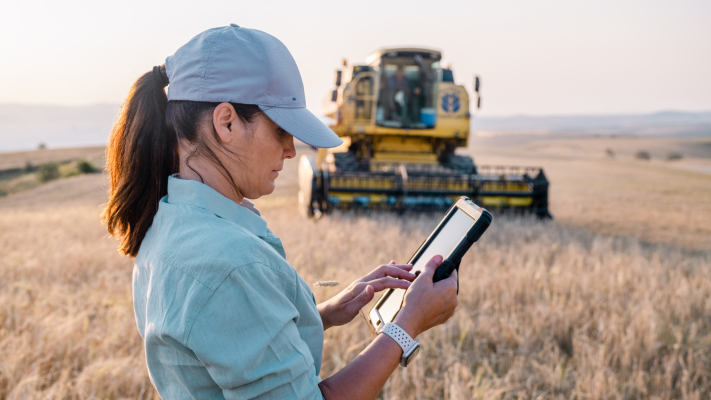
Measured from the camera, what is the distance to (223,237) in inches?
44.2

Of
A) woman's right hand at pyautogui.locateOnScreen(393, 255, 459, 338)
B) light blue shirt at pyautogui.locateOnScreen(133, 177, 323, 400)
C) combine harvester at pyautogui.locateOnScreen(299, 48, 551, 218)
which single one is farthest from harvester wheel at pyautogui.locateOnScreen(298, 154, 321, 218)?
light blue shirt at pyautogui.locateOnScreen(133, 177, 323, 400)

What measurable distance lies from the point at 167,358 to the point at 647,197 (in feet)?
50.4

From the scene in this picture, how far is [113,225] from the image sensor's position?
149 centimetres

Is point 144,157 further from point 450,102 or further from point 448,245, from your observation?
point 450,102

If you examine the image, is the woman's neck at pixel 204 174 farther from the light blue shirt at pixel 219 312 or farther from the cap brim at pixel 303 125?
the cap brim at pixel 303 125

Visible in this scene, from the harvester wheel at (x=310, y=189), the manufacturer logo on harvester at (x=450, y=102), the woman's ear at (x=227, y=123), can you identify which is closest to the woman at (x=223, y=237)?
the woman's ear at (x=227, y=123)

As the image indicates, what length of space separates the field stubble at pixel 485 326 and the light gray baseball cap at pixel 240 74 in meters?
0.99

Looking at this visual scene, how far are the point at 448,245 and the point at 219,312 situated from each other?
36.7 inches

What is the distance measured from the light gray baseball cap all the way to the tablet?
1.89 ft

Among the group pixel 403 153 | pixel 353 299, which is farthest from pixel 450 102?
pixel 353 299

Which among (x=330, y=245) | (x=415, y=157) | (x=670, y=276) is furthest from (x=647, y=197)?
(x=330, y=245)

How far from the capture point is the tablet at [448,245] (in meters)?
1.58

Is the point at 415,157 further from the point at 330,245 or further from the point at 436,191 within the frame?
the point at 330,245

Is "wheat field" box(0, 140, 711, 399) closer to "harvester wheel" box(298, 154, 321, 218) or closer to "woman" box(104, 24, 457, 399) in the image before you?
"woman" box(104, 24, 457, 399)
